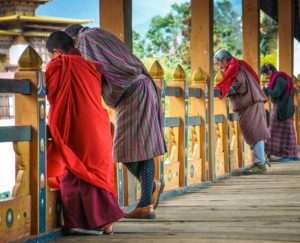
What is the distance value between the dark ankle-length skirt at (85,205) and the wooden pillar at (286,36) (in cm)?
706

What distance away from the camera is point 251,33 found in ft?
28.5

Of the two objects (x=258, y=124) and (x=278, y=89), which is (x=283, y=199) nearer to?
(x=258, y=124)

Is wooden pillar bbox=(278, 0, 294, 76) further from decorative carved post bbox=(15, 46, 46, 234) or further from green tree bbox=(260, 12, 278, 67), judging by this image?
green tree bbox=(260, 12, 278, 67)

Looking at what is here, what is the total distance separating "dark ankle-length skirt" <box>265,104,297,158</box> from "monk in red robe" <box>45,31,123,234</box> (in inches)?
206

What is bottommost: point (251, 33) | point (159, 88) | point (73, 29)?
point (159, 88)

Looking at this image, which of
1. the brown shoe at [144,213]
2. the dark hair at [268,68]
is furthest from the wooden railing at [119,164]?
the dark hair at [268,68]

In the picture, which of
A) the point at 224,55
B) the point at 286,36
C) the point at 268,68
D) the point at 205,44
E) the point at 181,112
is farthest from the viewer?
the point at 286,36

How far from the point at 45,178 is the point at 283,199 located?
2.19 metres

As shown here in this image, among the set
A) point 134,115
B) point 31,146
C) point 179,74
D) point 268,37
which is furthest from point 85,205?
point 268,37

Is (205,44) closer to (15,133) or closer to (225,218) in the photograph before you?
(225,218)

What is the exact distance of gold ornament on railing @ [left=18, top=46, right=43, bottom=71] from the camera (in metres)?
3.80

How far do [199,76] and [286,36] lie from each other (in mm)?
4413

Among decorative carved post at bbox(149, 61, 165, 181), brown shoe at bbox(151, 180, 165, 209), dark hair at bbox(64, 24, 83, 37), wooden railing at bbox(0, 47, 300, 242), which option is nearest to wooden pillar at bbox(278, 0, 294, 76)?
wooden railing at bbox(0, 47, 300, 242)

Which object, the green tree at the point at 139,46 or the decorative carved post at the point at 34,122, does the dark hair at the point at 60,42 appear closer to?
the decorative carved post at the point at 34,122
